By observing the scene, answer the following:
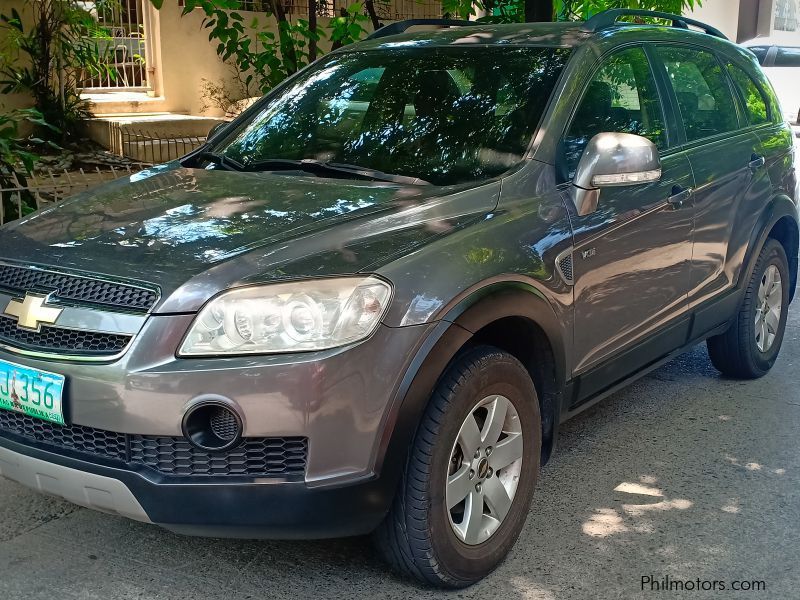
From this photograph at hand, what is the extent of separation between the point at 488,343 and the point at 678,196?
4.37ft

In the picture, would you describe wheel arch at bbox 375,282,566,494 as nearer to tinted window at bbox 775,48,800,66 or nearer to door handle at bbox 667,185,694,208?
door handle at bbox 667,185,694,208

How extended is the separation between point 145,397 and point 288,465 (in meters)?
0.43

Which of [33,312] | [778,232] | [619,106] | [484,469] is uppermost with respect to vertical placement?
[619,106]

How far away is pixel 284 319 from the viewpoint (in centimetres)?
279

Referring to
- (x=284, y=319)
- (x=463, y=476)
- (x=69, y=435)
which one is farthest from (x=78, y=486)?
(x=463, y=476)

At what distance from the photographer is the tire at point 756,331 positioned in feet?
16.8

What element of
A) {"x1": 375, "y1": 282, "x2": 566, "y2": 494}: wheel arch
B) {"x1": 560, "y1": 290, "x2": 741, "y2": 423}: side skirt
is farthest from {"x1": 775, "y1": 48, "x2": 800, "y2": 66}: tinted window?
{"x1": 375, "y1": 282, "x2": 566, "y2": 494}: wheel arch

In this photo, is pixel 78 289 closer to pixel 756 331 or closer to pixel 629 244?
pixel 629 244

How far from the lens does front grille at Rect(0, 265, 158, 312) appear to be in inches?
112

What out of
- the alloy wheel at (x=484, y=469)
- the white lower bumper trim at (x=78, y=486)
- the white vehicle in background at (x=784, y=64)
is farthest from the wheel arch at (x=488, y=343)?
the white vehicle in background at (x=784, y=64)

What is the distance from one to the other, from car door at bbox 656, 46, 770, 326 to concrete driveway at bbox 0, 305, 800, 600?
2.56 feet

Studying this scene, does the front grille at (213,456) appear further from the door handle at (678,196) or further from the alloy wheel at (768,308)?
the alloy wheel at (768,308)

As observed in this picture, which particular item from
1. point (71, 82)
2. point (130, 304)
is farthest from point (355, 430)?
point (71, 82)

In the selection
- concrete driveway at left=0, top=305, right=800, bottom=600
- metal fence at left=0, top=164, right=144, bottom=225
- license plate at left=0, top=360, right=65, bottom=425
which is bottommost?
concrete driveway at left=0, top=305, right=800, bottom=600
